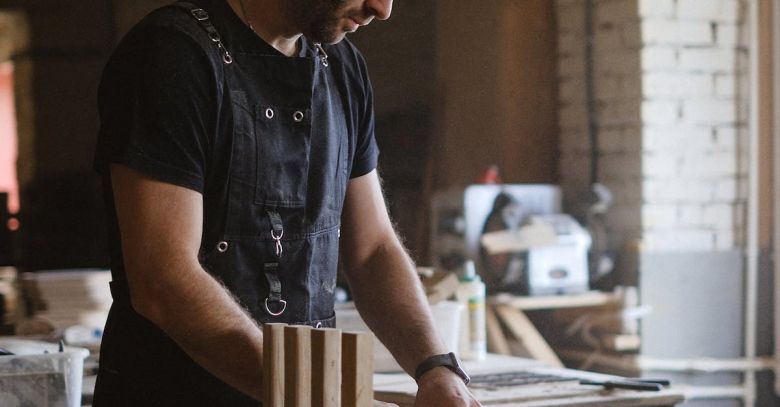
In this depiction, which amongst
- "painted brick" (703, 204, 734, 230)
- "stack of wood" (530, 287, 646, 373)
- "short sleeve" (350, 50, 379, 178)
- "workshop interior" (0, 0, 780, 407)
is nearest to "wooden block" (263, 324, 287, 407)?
"short sleeve" (350, 50, 379, 178)

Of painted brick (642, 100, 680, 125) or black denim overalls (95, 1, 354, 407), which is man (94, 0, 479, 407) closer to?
black denim overalls (95, 1, 354, 407)

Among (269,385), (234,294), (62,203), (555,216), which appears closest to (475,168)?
(555,216)

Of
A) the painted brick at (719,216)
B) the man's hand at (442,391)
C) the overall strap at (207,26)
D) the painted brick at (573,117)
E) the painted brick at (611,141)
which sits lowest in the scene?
the man's hand at (442,391)

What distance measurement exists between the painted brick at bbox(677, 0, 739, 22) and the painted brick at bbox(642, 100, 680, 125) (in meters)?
0.35

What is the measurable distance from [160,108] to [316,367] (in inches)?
19.0

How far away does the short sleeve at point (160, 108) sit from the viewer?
60.9 inches

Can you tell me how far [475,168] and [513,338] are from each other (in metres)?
0.79

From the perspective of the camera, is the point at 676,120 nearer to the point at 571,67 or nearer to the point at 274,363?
the point at 571,67

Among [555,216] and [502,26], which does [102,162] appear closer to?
[555,216]

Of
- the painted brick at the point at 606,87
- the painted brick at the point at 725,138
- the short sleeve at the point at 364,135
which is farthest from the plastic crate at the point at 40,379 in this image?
the painted brick at the point at 725,138

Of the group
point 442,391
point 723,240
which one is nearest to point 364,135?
point 442,391

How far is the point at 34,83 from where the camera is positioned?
3.97 m

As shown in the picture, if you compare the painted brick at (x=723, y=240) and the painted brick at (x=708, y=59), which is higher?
the painted brick at (x=708, y=59)

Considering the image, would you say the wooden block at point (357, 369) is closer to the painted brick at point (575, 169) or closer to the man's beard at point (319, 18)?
the man's beard at point (319, 18)
